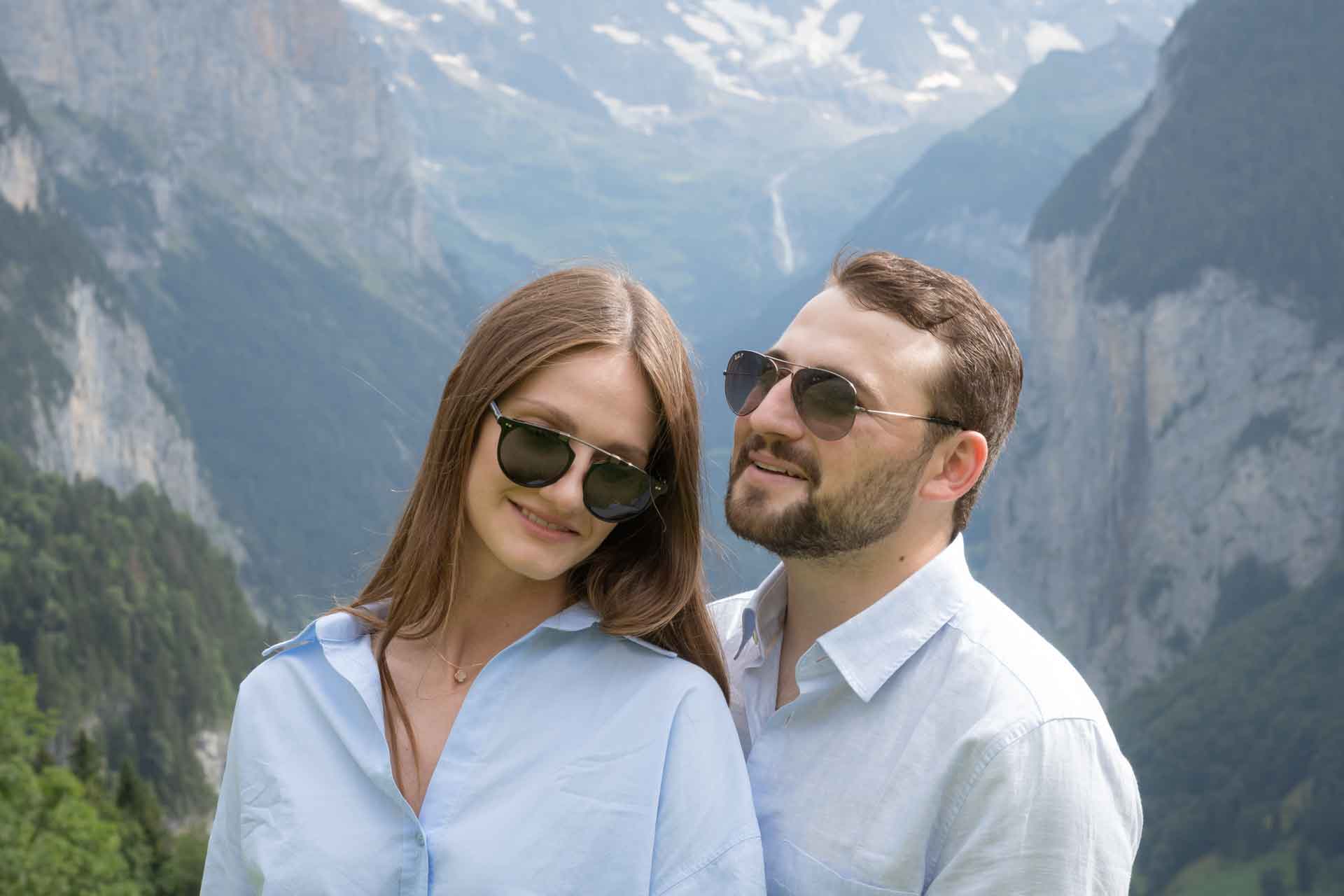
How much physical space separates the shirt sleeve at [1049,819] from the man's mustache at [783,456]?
147 cm

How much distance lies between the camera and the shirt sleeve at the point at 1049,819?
5.21 metres

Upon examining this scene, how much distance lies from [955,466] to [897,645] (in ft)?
3.09

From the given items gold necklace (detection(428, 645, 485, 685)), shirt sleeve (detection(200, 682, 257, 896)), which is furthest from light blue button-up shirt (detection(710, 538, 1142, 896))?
shirt sleeve (detection(200, 682, 257, 896))

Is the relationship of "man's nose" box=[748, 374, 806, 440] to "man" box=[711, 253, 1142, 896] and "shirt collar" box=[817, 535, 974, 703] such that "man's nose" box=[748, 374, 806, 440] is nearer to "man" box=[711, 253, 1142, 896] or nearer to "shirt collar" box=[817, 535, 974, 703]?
"man" box=[711, 253, 1142, 896]

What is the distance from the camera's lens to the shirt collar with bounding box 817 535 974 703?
19.0 feet

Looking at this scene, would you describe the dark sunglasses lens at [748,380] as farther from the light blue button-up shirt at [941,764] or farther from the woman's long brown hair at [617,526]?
the light blue button-up shirt at [941,764]

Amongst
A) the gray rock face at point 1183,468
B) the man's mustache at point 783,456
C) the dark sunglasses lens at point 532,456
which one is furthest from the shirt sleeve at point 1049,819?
the gray rock face at point 1183,468

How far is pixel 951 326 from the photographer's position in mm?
6109

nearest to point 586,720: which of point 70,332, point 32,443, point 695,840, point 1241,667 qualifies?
point 695,840

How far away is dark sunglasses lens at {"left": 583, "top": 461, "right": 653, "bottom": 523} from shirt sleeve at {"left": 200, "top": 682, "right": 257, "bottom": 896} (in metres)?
1.58

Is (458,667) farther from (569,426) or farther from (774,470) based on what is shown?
(774,470)

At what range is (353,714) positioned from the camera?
18.3 ft

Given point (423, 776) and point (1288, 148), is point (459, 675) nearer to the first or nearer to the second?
point (423, 776)

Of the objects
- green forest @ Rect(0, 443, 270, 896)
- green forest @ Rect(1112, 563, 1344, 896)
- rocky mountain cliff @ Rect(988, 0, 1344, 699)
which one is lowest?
green forest @ Rect(0, 443, 270, 896)
